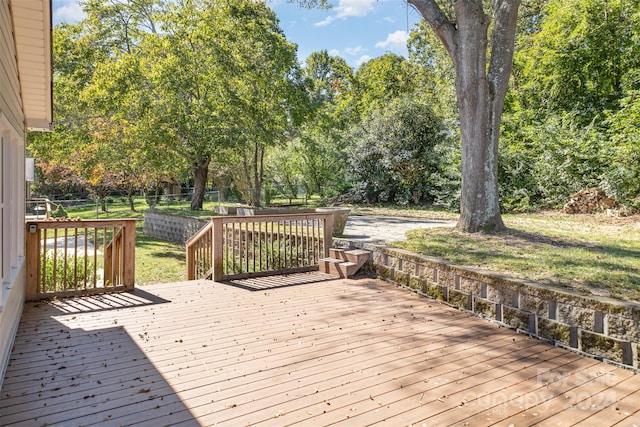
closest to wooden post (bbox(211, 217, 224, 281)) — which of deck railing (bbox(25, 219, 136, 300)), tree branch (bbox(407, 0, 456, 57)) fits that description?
deck railing (bbox(25, 219, 136, 300))

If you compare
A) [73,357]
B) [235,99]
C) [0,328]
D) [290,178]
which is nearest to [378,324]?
[73,357]

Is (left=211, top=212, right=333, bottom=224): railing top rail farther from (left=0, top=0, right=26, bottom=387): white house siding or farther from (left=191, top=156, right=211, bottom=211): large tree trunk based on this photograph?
(left=191, top=156, right=211, bottom=211): large tree trunk

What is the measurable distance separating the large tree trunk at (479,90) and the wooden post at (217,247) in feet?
12.5

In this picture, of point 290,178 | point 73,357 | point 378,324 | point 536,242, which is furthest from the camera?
point 290,178

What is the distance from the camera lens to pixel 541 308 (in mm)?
3652

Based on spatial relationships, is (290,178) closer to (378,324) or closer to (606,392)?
(378,324)

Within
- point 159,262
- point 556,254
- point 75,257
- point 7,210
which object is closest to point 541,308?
point 556,254

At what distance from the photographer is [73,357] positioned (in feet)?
10.5

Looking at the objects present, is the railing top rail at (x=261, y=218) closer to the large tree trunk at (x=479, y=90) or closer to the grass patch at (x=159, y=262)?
the large tree trunk at (x=479, y=90)

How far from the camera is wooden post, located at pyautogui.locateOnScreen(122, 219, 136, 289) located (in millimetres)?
5112

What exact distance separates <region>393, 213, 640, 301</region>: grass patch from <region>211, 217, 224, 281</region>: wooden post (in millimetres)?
2582

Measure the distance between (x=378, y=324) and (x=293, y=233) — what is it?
A: 3.58m

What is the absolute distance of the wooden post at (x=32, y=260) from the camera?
459 cm

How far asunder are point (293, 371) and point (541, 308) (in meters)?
2.33
